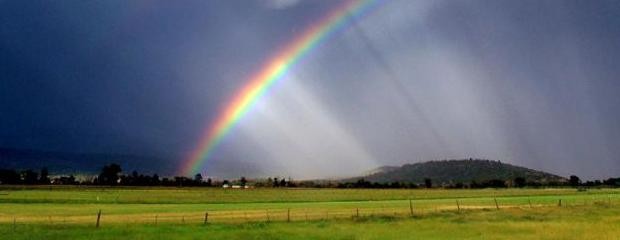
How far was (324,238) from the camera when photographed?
44.0 meters

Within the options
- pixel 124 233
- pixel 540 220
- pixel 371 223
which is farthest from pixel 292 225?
pixel 540 220

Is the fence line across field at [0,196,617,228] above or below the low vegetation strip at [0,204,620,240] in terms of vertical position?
above

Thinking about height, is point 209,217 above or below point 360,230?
above

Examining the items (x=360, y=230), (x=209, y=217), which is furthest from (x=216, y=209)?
(x=360, y=230)

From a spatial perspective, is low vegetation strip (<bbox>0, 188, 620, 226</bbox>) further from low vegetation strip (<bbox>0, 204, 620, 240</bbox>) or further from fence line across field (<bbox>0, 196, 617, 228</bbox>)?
low vegetation strip (<bbox>0, 204, 620, 240</bbox>)

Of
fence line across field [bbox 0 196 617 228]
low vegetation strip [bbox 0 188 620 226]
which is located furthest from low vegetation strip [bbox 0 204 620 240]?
low vegetation strip [bbox 0 188 620 226]

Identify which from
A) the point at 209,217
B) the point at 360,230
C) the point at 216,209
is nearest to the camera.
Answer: the point at 360,230

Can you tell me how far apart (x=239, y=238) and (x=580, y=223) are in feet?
110

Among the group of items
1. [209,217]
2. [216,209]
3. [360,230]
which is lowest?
[360,230]

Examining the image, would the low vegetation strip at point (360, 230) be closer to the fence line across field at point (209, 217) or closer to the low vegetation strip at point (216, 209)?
the fence line across field at point (209, 217)

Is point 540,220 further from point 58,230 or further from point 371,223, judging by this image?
point 58,230

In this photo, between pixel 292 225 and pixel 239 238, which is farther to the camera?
pixel 292 225

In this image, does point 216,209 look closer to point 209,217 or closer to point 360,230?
point 209,217

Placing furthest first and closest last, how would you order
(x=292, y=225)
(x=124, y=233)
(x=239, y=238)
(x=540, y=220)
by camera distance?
(x=540, y=220)
(x=292, y=225)
(x=124, y=233)
(x=239, y=238)
